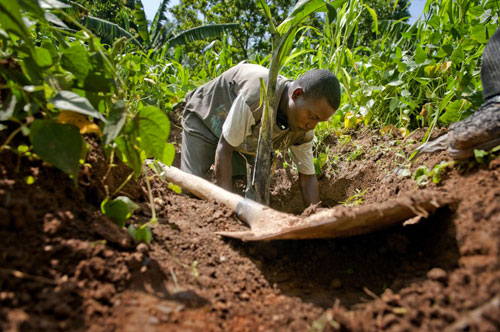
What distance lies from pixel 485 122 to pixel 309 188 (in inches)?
58.3

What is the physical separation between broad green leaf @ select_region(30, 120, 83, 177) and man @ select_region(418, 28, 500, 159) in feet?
3.98

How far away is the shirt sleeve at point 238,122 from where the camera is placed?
6.91 feet

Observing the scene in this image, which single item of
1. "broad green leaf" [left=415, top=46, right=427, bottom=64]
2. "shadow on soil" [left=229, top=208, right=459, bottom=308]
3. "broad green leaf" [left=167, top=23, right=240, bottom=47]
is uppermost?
"broad green leaf" [left=167, top=23, right=240, bottom=47]

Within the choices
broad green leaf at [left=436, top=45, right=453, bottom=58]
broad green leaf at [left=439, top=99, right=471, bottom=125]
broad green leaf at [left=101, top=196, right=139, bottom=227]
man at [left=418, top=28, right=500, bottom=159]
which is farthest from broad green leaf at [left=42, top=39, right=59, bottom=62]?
broad green leaf at [left=436, top=45, right=453, bottom=58]

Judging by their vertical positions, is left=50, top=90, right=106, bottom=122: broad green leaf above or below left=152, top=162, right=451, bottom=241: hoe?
above

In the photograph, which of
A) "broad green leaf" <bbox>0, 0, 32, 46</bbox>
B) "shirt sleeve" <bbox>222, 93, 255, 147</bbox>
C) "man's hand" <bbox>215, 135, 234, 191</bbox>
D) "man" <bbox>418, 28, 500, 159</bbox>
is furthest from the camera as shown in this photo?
"man's hand" <bbox>215, 135, 234, 191</bbox>

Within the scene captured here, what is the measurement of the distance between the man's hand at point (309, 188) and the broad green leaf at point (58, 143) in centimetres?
185

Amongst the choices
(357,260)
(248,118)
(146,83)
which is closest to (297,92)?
(248,118)

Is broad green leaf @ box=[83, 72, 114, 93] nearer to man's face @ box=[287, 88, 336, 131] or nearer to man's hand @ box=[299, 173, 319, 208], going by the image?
man's face @ box=[287, 88, 336, 131]

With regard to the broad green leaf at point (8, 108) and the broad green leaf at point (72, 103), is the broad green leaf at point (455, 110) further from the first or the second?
the broad green leaf at point (8, 108)

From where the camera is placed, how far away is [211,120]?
256 centimetres

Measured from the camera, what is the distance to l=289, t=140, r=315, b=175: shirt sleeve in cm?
247

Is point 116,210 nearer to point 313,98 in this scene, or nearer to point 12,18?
point 12,18

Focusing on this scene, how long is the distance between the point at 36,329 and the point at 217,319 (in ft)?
1.18
